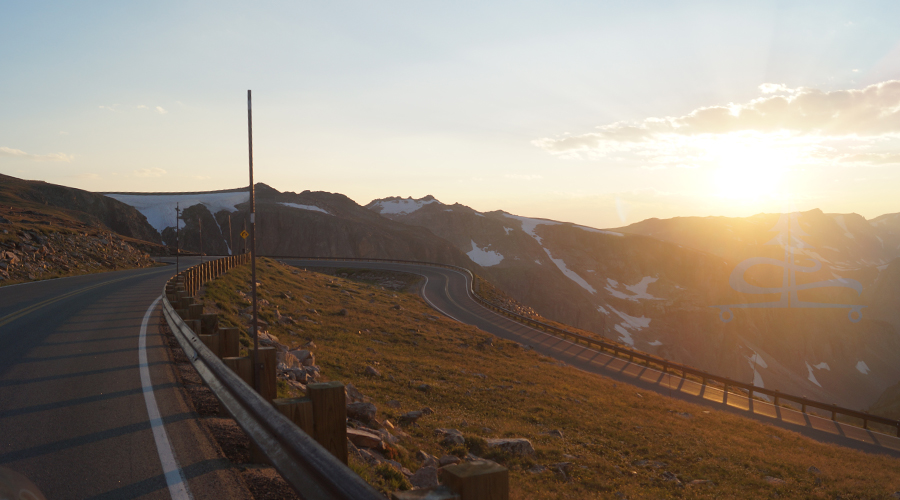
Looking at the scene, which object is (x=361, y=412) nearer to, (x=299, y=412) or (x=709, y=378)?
(x=299, y=412)

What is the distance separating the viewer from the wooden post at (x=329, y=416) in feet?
12.4

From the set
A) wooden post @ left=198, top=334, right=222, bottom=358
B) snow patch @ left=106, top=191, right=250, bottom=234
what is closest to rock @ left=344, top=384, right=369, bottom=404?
wooden post @ left=198, top=334, right=222, bottom=358

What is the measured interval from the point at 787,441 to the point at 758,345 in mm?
198659

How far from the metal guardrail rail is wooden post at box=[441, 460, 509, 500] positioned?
44cm

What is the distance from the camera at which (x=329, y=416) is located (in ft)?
12.6

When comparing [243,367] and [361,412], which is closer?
[243,367]

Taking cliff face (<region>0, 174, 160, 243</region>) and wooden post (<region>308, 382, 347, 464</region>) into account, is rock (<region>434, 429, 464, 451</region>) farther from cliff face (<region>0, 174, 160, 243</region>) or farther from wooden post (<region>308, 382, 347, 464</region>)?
cliff face (<region>0, 174, 160, 243</region>)

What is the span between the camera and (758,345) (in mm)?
181625

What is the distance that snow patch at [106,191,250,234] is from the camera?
134 metres

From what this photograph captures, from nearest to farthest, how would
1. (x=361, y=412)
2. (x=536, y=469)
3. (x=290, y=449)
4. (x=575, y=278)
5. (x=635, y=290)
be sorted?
(x=290, y=449) → (x=361, y=412) → (x=536, y=469) → (x=575, y=278) → (x=635, y=290)

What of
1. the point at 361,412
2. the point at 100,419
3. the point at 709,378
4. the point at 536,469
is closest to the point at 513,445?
the point at 536,469

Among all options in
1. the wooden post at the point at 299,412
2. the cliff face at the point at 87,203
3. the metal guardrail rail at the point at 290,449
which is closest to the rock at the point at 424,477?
the metal guardrail rail at the point at 290,449

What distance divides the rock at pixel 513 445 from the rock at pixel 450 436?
70 centimetres

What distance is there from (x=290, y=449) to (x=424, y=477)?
4810 mm
